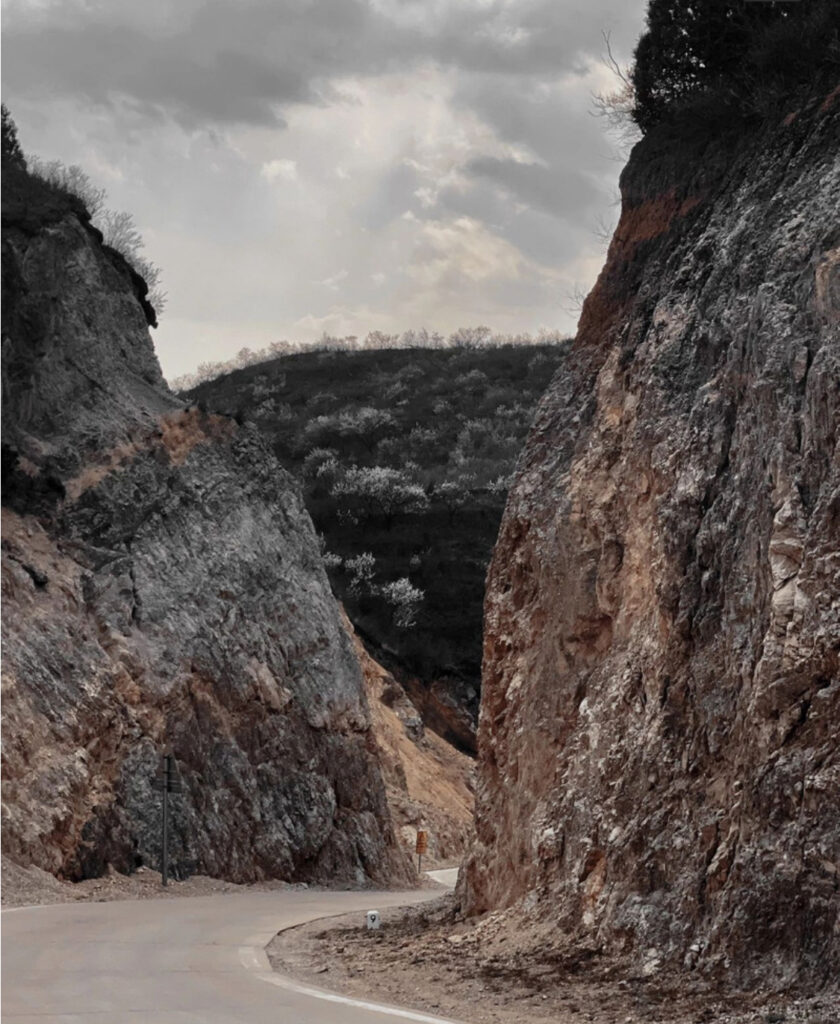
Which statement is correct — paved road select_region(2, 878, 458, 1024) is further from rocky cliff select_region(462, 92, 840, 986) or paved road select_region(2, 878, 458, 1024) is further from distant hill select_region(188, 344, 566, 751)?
distant hill select_region(188, 344, 566, 751)

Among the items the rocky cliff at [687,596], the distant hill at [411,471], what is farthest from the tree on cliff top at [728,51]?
the distant hill at [411,471]

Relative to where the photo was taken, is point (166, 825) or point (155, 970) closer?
point (155, 970)

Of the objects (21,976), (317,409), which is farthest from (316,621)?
(317,409)

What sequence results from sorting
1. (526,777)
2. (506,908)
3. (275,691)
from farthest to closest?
1. (275,691)
2. (526,777)
3. (506,908)

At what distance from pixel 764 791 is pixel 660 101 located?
37.8 feet

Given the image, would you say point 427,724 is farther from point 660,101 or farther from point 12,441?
point 660,101

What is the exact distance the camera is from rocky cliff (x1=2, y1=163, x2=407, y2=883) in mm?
27406

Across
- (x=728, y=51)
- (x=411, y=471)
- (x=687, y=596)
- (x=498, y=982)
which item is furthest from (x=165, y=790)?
(x=411, y=471)

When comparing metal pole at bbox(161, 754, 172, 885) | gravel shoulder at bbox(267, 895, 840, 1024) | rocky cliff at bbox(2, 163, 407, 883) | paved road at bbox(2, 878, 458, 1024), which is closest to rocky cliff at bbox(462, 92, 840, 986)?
gravel shoulder at bbox(267, 895, 840, 1024)

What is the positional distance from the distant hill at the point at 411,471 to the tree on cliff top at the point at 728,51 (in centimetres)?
1949

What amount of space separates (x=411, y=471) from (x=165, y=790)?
52.2 m

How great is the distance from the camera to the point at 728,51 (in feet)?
59.7

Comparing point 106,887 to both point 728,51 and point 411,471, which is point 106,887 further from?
point 411,471

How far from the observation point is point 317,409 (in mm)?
94000
